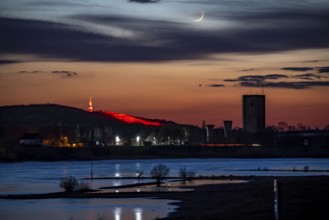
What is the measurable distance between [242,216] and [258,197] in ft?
46.6

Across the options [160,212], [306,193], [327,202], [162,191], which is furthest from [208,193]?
[327,202]

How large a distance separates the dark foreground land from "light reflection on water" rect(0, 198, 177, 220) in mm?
2017

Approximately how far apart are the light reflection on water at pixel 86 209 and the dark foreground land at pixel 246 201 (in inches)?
79.4

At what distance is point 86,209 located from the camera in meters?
53.6

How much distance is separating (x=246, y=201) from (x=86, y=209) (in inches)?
449

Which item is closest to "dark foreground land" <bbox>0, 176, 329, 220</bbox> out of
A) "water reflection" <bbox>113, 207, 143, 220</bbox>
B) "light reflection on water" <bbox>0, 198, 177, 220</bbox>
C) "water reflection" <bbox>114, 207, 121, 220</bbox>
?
"light reflection on water" <bbox>0, 198, 177, 220</bbox>

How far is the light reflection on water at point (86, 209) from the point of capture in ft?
160

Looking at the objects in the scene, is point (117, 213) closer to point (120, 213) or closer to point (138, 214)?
point (120, 213)

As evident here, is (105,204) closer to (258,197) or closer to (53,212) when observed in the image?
(53,212)

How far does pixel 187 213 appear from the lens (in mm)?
48469

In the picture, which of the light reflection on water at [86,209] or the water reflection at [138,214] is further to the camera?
the light reflection on water at [86,209]

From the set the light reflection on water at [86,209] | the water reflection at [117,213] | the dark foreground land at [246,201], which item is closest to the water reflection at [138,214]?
the light reflection on water at [86,209]

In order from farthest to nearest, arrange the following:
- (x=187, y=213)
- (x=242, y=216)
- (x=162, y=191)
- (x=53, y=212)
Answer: (x=162, y=191), (x=53, y=212), (x=187, y=213), (x=242, y=216)

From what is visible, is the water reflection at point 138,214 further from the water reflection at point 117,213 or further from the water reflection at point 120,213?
the water reflection at point 117,213
